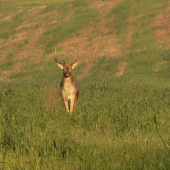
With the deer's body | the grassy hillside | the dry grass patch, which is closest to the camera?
the grassy hillside

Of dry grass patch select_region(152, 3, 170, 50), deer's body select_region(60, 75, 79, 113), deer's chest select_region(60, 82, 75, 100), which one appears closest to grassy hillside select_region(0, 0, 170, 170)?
dry grass patch select_region(152, 3, 170, 50)

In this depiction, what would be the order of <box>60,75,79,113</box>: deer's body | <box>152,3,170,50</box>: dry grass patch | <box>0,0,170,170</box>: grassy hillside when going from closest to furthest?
<box>0,0,170,170</box>: grassy hillside → <box>60,75,79,113</box>: deer's body → <box>152,3,170,50</box>: dry grass patch

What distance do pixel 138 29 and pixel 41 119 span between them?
1250 inches

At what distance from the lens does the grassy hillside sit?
557cm

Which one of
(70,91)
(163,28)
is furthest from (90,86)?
(163,28)

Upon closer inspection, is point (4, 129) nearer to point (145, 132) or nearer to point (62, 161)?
point (62, 161)

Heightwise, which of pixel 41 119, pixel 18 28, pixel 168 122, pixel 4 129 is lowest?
pixel 18 28

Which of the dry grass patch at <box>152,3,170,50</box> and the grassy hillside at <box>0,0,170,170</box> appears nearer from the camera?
the grassy hillside at <box>0,0,170,170</box>

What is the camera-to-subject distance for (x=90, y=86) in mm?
17188

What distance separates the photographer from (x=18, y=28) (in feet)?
151

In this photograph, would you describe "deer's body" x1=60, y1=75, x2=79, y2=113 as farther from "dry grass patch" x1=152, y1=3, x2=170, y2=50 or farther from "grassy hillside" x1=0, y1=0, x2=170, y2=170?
"dry grass patch" x1=152, y1=3, x2=170, y2=50

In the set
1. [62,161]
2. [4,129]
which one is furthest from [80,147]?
[4,129]

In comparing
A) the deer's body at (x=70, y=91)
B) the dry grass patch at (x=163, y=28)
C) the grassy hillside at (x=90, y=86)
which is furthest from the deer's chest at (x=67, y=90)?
the dry grass patch at (x=163, y=28)

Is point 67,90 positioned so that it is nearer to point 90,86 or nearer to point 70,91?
point 70,91
